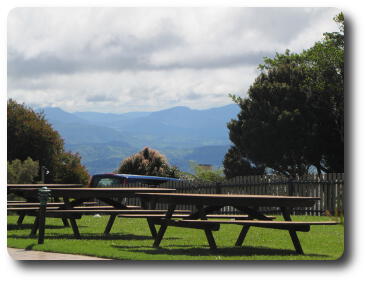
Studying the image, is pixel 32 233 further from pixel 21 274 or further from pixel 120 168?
pixel 120 168

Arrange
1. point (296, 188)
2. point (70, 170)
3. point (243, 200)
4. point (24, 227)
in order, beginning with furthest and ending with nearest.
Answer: point (70, 170), point (296, 188), point (24, 227), point (243, 200)

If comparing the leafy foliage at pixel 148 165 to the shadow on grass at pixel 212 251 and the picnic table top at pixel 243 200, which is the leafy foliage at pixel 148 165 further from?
the picnic table top at pixel 243 200

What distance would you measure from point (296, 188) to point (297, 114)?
51.0ft

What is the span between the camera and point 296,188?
22922 mm

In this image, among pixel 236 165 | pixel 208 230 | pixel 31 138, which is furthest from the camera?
pixel 236 165

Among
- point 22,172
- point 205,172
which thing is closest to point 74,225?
point 22,172

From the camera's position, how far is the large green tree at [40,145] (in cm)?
3294

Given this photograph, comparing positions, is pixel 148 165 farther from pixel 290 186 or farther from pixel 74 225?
pixel 74 225

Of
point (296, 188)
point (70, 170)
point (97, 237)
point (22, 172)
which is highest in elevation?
point (70, 170)

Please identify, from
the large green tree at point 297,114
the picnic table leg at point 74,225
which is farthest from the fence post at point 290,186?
the picnic table leg at point 74,225

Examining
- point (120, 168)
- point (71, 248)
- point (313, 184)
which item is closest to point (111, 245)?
point (71, 248)

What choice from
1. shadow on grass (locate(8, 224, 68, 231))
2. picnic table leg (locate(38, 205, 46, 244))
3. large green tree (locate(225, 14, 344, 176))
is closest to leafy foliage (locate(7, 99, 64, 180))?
large green tree (locate(225, 14, 344, 176))

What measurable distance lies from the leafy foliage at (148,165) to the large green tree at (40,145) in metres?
2.30

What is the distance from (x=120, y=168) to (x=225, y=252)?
25122 mm
